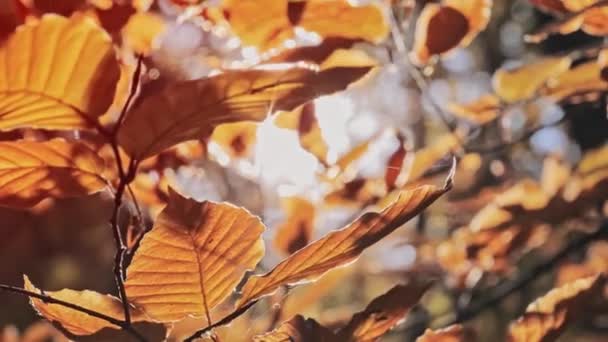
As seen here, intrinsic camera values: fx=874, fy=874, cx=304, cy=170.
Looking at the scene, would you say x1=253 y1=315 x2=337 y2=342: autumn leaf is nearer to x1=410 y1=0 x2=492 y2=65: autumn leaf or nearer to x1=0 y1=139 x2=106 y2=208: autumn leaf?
x1=0 y1=139 x2=106 y2=208: autumn leaf

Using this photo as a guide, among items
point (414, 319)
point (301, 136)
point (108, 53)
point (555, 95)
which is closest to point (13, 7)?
point (108, 53)

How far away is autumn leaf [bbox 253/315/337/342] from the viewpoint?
46 centimetres

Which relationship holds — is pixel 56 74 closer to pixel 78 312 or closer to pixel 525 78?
pixel 78 312

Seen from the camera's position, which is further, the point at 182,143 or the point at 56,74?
the point at 182,143

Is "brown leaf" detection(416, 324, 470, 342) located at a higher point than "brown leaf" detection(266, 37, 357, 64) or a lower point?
lower

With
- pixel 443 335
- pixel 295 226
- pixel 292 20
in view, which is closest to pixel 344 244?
pixel 443 335

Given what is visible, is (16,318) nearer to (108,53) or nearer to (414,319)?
(414,319)

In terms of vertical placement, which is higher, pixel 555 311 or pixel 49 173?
pixel 49 173

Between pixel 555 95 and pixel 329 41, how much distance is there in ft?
0.89

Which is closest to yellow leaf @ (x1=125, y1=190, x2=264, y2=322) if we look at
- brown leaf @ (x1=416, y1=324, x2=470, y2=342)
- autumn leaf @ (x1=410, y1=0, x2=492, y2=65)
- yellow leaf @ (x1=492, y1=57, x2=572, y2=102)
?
brown leaf @ (x1=416, y1=324, x2=470, y2=342)

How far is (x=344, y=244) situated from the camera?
45 centimetres

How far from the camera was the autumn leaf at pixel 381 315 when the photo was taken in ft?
1.65

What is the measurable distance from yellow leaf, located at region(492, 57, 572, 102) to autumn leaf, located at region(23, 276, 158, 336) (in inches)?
23.3

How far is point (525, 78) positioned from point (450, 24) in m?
0.20
